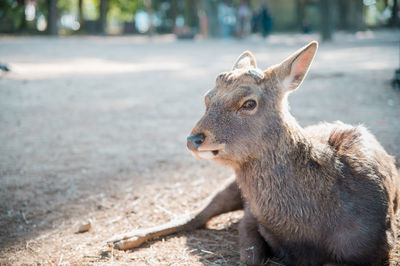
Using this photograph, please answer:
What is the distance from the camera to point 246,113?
2.95 m

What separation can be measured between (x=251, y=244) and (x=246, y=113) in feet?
3.85

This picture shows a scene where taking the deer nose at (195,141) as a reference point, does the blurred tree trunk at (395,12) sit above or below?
above

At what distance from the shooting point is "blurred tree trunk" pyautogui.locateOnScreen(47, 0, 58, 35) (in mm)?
28391

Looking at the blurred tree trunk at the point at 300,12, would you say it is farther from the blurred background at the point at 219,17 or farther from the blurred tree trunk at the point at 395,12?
the blurred tree trunk at the point at 395,12

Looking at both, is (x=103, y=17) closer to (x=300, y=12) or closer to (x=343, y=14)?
(x=300, y=12)

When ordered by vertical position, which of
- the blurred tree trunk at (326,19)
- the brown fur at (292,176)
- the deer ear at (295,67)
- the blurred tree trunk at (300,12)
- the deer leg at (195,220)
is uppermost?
the blurred tree trunk at (300,12)

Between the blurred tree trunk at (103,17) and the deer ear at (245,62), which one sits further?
the blurred tree trunk at (103,17)

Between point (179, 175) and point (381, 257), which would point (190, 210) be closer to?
point (179, 175)

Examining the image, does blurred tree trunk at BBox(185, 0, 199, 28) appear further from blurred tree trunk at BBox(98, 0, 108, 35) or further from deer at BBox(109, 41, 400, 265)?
deer at BBox(109, 41, 400, 265)

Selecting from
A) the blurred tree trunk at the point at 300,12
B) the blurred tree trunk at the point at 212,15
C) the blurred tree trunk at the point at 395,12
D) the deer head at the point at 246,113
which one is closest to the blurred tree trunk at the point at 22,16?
the blurred tree trunk at the point at 212,15

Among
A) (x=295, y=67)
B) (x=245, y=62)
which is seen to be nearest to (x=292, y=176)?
(x=295, y=67)

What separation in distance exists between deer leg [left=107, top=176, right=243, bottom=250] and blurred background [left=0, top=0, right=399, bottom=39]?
1774 centimetres

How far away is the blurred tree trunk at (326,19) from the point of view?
19.3 m

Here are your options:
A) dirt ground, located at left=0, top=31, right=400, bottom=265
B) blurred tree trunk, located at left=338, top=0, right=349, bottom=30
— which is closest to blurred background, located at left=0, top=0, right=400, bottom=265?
dirt ground, located at left=0, top=31, right=400, bottom=265
